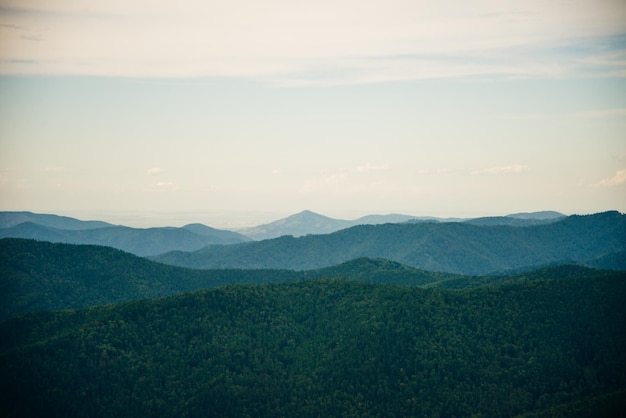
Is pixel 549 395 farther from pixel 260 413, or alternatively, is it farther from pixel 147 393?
pixel 147 393

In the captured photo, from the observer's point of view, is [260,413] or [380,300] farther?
[380,300]

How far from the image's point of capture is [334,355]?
17225 cm

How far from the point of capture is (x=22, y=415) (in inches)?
5861

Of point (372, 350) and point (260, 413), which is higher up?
point (372, 350)

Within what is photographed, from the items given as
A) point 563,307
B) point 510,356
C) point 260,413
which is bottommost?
point 260,413

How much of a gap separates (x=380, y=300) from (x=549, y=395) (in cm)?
5422

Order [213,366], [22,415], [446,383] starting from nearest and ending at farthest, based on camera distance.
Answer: [22,415] → [446,383] → [213,366]

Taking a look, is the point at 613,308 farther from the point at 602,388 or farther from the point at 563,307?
the point at 602,388

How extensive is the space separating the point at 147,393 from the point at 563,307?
10610 centimetres

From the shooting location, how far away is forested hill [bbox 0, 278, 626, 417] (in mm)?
154000

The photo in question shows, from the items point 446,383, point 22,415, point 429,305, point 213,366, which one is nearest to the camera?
point 22,415

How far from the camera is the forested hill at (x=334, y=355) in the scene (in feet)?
505

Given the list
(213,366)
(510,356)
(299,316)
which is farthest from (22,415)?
(510,356)

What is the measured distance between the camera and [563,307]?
172 meters
